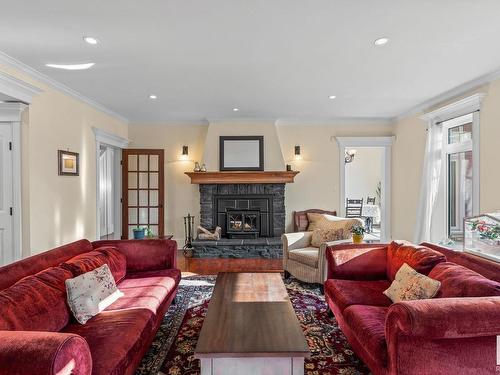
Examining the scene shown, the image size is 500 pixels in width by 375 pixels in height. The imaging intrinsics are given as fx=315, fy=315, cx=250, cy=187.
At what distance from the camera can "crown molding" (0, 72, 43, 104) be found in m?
3.15

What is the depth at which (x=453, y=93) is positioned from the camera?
4367 millimetres

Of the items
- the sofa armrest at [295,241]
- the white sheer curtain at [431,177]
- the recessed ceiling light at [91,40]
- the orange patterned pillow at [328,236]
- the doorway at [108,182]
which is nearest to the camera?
the recessed ceiling light at [91,40]

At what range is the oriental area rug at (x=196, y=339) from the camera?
7.50 feet

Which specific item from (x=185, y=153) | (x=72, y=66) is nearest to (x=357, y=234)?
(x=185, y=153)

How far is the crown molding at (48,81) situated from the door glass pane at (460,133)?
5.44 meters

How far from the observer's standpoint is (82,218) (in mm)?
4711

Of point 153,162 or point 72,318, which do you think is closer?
point 72,318

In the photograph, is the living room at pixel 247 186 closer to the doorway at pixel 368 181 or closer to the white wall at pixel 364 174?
the doorway at pixel 368 181

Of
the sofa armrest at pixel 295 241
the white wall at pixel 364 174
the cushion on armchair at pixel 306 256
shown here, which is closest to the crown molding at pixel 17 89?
the sofa armrest at pixel 295 241

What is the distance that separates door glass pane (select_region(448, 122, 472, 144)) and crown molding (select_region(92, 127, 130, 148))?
5477 mm

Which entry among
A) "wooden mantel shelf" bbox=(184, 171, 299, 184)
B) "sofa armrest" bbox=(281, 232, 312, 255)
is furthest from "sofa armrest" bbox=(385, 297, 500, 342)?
"wooden mantel shelf" bbox=(184, 171, 299, 184)

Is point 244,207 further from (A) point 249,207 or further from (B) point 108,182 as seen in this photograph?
(B) point 108,182

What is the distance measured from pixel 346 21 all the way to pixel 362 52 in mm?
675

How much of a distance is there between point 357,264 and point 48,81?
4.14 metres
